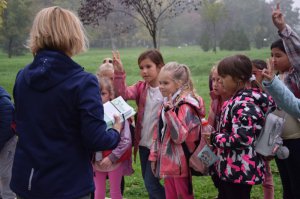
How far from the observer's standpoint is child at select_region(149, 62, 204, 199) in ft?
10.9

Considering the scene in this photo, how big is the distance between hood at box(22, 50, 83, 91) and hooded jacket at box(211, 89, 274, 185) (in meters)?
1.24

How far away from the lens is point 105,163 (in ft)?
12.6

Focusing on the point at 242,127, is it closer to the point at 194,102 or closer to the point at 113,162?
the point at 194,102

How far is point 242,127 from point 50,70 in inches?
55.5

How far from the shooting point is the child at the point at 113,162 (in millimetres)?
3818

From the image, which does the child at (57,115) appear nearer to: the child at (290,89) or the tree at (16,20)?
the child at (290,89)

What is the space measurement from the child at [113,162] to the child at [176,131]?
0.34 meters

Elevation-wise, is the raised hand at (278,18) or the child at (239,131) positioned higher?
the raised hand at (278,18)

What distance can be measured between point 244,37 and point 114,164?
121 feet

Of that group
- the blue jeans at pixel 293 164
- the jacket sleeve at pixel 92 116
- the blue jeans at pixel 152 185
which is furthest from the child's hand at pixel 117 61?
the blue jeans at pixel 293 164

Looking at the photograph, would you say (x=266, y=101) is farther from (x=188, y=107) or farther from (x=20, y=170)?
(x=20, y=170)

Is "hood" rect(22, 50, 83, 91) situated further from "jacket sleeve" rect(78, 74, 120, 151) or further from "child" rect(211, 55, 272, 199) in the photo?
"child" rect(211, 55, 272, 199)

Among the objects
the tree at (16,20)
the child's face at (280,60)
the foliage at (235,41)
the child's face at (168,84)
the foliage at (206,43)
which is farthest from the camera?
the foliage at (206,43)

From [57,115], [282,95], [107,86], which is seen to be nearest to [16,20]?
[107,86]
